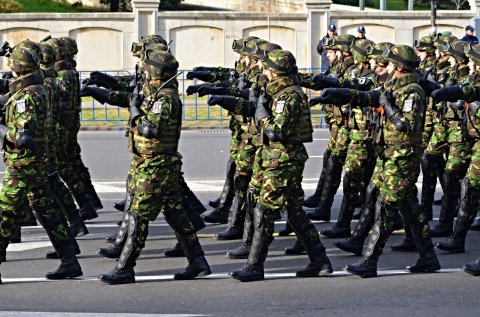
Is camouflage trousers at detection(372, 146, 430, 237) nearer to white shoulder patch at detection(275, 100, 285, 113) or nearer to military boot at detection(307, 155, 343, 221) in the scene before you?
white shoulder patch at detection(275, 100, 285, 113)

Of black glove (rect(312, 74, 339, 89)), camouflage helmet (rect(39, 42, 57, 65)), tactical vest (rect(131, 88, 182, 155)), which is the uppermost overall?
camouflage helmet (rect(39, 42, 57, 65))

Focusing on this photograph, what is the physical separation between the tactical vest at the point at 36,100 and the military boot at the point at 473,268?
4.01m

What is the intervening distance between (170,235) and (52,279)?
238cm

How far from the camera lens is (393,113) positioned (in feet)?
34.6

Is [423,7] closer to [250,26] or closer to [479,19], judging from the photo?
[250,26]

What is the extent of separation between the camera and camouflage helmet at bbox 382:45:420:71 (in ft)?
35.1

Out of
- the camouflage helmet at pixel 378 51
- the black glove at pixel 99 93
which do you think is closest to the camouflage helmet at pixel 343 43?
the camouflage helmet at pixel 378 51

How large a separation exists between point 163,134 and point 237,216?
8.60 ft

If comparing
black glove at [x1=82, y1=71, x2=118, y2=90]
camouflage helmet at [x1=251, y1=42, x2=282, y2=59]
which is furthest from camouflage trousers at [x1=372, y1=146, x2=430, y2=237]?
black glove at [x1=82, y1=71, x2=118, y2=90]

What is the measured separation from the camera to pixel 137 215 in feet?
34.0

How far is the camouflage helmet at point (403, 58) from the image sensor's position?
10711 millimetres

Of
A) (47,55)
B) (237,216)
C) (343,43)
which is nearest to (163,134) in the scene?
(47,55)

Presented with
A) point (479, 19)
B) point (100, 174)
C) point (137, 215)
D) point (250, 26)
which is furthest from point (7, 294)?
point (250, 26)

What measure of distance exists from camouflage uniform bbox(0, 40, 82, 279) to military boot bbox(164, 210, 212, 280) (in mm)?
1057
